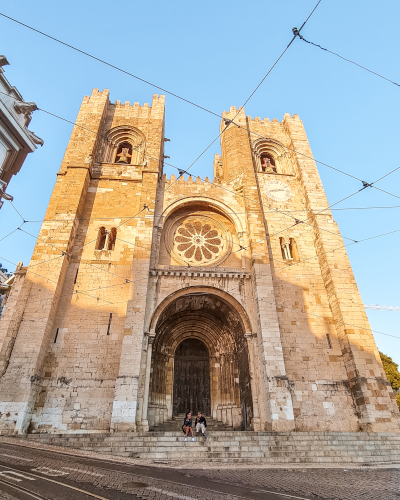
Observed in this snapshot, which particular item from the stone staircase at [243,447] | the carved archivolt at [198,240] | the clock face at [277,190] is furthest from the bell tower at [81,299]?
Result: the clock face at [277,190]

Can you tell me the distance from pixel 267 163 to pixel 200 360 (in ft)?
40.3

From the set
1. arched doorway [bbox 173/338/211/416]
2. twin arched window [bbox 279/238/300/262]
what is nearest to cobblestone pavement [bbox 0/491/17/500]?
arched doorway [bbox 173/338/211/416]

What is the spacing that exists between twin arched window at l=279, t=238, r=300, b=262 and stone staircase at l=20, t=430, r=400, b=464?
24.5ft

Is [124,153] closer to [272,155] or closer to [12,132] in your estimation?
[272,155]

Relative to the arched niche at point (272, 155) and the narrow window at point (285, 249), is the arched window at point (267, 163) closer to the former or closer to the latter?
the arched niche at point (272, 155)

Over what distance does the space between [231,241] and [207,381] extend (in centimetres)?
681

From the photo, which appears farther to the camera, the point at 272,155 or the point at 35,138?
the point at 272,155

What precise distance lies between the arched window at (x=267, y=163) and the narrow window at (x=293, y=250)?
488 centimetres

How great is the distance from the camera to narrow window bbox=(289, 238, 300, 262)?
1430cm

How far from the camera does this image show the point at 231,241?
14.9 m

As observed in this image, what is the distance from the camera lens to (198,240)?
15.0m

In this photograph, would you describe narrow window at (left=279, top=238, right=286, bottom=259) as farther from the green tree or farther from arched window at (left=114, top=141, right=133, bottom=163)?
the green tree

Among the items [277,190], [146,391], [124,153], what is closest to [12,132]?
[146,391]

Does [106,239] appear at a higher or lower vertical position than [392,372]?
higher
